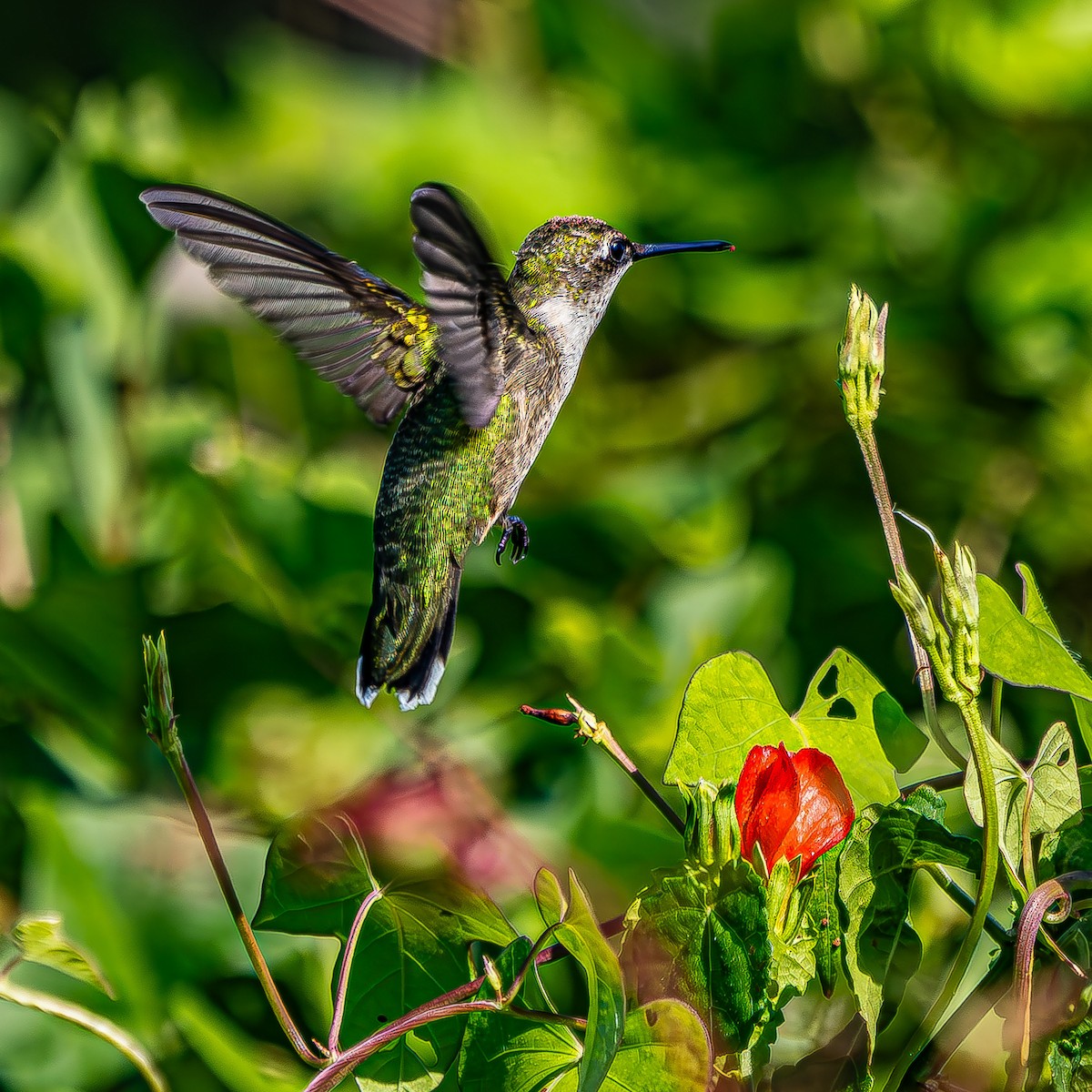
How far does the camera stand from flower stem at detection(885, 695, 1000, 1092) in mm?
299

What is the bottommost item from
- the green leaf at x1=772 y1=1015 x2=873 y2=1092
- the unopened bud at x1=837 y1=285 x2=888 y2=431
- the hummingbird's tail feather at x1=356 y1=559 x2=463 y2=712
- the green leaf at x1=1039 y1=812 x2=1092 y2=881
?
the green leaf at x1=772 y1=1015 x2=873 y2=1092

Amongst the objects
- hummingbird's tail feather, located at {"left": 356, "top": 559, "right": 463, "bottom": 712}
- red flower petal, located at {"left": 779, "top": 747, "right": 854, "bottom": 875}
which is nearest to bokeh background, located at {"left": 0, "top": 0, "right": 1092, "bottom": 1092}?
hummingbird's tail feather, located at {"left": 356, "top": 559, "right": 463, "bottom": 712}

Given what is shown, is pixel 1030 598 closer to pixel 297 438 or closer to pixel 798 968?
pixel 798 968

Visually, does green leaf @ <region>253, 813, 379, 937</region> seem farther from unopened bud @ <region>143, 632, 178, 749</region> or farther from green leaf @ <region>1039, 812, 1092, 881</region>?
green leaf @ <region>1039, 812, 1092, 881</region>

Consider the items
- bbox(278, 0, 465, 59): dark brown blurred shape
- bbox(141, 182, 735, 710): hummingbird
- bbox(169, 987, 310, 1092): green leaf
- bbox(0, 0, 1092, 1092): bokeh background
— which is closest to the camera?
bbox(141, 182, 735, 710): hummingbird

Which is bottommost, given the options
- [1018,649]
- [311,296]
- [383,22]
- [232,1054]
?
[232,1054]

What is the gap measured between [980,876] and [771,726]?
0.08 meters

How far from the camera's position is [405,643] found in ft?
1.47

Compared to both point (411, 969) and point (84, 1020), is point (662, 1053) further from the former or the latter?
point (84, 1020)

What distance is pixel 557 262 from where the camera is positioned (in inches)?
17.4

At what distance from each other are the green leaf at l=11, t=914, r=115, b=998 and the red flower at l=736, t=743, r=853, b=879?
0.21 m

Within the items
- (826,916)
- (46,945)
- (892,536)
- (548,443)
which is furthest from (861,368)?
(548,443)

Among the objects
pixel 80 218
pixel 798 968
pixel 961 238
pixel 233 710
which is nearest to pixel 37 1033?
pixel 233 710

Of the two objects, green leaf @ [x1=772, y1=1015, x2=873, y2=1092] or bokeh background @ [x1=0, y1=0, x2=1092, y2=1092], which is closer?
green leaf @ [x1=772, y1=1015, x2=873, y2=1092]
